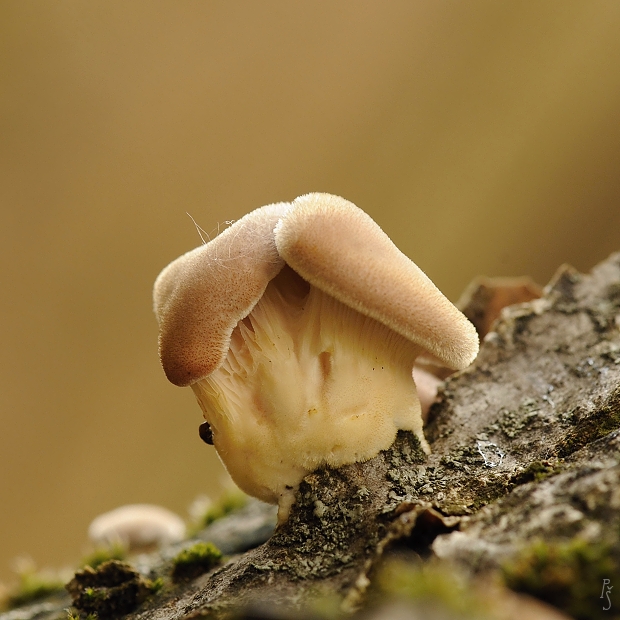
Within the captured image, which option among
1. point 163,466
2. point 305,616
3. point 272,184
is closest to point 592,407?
point 305,616

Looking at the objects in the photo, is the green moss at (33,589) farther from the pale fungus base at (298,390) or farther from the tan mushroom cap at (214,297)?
the tan mushroom cap at (214,297)

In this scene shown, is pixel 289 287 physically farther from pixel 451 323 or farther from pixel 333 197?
pixel 451 323

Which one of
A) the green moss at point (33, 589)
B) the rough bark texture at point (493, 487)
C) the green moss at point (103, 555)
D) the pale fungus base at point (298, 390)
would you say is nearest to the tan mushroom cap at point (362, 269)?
the pale fungus base at point (298, 390)

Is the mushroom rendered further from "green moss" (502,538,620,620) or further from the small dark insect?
"green moss" (502,538,620,620)

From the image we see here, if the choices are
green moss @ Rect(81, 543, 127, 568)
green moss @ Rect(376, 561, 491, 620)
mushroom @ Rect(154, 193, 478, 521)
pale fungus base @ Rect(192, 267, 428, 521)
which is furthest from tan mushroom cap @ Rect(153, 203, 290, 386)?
green moss @ Rect(81, 543, 127, 568)

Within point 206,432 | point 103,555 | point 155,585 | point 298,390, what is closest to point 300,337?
point 298,390

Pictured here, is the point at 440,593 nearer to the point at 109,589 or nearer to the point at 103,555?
the point at 109,589
